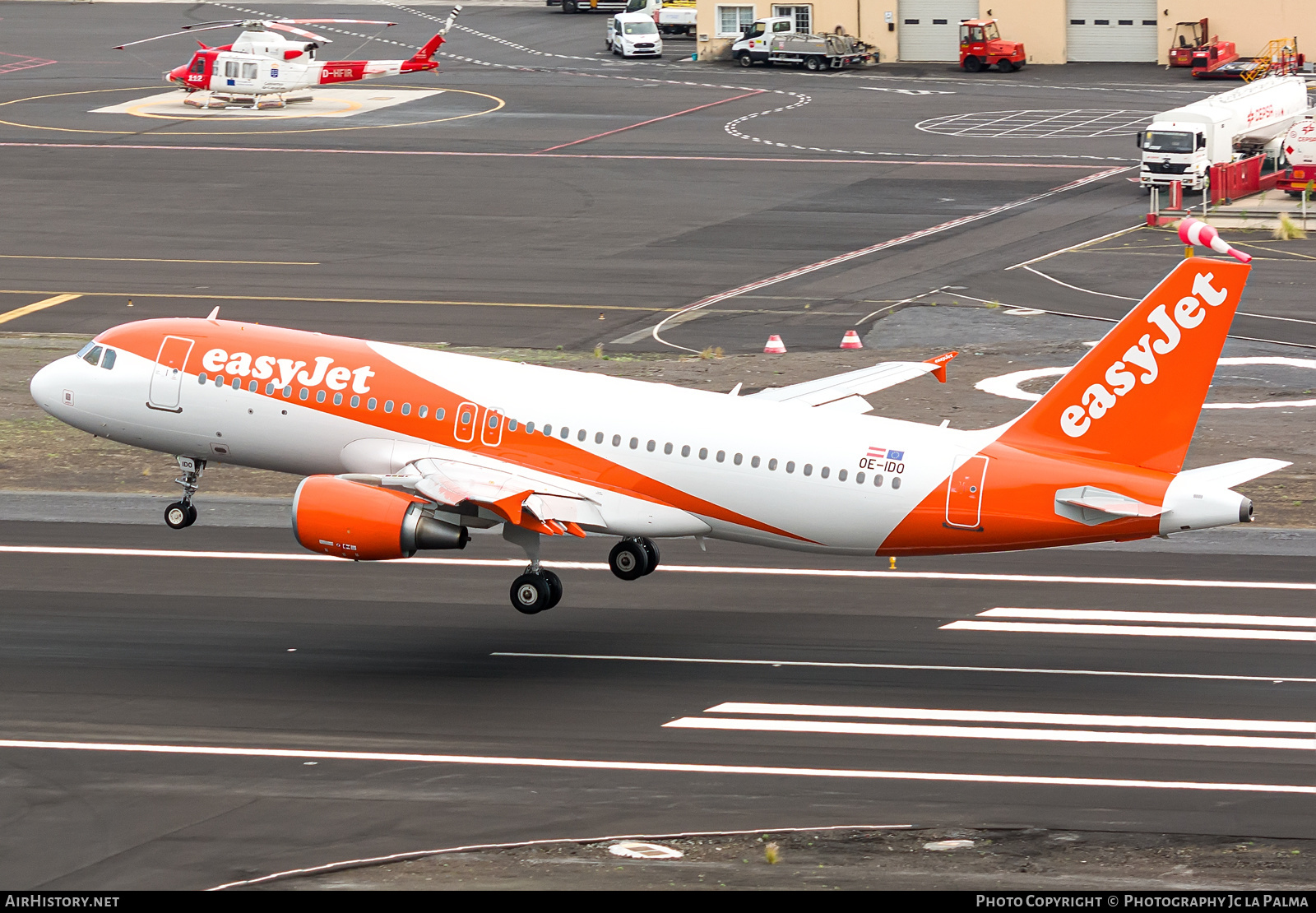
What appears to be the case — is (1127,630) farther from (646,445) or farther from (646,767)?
(646,767)

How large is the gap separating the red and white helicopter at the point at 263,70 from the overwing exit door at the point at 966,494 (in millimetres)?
77227

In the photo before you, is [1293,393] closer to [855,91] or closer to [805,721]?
[805,721]

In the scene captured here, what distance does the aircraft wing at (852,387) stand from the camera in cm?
3638

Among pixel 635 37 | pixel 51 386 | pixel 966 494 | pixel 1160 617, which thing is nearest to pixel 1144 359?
pixel 966 494

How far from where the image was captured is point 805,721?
100.0 feet

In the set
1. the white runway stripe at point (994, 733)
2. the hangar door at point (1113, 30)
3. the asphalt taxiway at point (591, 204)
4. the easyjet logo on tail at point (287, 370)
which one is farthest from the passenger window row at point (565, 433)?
the hangar door at point (1113, 30)

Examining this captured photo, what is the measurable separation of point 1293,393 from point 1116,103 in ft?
187

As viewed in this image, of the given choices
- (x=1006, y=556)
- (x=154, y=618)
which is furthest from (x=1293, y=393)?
(x=154, y=618)

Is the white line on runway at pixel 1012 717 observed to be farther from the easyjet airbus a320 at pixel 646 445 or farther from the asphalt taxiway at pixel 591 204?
the asphalt taxiway at pixel 591 204

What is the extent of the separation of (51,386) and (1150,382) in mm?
21677

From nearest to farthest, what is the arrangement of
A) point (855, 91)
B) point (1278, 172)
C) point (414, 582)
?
point (414, 582) < point (1278, 172) < point (855, 91)

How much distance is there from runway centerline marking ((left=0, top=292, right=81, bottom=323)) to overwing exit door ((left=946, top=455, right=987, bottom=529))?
4029 centimetres

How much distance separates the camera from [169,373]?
35.8 m

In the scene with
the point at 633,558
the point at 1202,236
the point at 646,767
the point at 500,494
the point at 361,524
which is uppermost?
the point at 1202,236
